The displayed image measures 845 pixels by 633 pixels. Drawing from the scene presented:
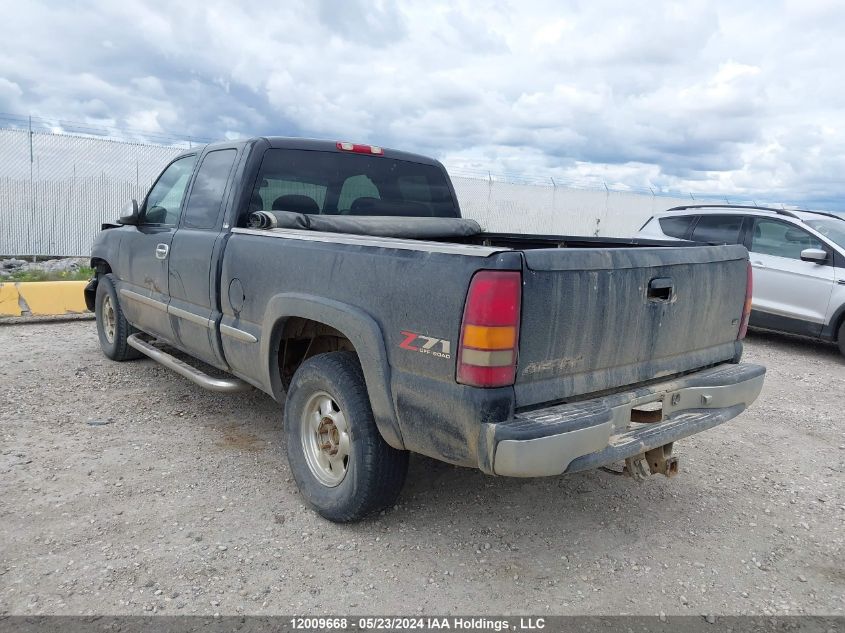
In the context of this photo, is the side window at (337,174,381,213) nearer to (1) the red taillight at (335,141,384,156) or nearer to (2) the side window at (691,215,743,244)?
(1) the red taillight at (335,141,384,156)

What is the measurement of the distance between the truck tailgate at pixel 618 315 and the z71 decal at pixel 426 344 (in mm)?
291

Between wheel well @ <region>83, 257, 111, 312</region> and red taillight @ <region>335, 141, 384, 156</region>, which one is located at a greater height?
red taillight @ <region>335, 141, 384, 156</region>

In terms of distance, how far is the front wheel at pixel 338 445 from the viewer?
10.0ft

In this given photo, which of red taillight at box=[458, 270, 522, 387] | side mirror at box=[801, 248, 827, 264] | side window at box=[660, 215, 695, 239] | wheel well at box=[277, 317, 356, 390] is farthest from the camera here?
side window at box=[660, 215, 695, 239]

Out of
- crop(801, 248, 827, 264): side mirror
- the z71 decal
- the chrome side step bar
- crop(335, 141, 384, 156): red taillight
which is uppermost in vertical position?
crop(335, 141, 384, 156): red taillight

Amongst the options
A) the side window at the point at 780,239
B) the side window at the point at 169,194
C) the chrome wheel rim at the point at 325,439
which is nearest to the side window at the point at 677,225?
the side window at the point at 780,239

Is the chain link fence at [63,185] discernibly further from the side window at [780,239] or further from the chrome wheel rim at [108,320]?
the side window at [780,239]

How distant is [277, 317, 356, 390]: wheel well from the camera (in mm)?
3549

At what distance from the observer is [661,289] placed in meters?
3.04

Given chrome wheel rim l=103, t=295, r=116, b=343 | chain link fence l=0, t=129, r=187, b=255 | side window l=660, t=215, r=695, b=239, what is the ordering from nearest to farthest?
1. chrome wheel rim l=103, t=295, r=116, b=343
2. side window l=660, t=215, r=695, b=239
3. chain link fence l=0, t=129, r=187, b=255

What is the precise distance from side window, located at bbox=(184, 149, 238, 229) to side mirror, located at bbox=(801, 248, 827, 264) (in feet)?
22.5

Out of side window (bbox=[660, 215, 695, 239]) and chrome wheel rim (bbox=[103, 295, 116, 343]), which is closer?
chrome wheel rim (bbox=[103, 295, 116, 343])

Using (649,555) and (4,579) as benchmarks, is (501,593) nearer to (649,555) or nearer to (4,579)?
(649,555)

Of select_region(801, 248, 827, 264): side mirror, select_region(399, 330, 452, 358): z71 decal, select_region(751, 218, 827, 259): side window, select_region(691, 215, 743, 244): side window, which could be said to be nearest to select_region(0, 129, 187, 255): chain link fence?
select_region(691, 215, 743, 244): side window
